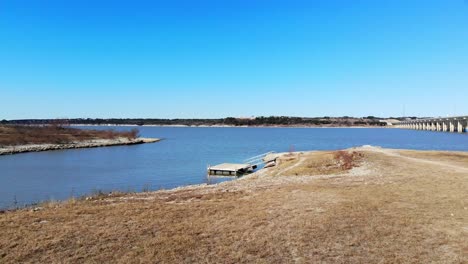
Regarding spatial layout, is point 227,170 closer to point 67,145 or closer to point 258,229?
point 258,229

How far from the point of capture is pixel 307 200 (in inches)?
547

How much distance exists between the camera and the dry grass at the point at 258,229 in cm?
840

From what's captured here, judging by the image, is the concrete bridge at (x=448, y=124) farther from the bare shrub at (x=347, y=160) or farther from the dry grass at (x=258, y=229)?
the dry grass at (x=258, y=229)

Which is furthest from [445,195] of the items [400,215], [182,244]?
[182,244]

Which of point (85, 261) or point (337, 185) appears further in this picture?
point (337, 185)

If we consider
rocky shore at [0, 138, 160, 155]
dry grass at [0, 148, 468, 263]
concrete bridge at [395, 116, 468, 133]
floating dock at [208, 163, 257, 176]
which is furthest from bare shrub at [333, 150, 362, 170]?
concrete bridge at [395, 116, 468, 133]

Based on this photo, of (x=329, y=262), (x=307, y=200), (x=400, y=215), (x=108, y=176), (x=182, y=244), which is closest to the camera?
(x=329, y=262)

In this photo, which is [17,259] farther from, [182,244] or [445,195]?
[445,195]

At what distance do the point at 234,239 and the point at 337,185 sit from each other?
31.3 ft

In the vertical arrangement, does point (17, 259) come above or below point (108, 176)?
above

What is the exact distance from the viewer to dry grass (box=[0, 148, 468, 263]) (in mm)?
8398

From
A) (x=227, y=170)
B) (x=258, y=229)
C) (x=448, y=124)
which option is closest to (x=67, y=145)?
(x=227, y=170)

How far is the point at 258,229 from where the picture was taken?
10.3 meters

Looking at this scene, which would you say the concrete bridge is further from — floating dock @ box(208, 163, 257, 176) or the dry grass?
the dry grass
